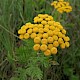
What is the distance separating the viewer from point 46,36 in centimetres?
146

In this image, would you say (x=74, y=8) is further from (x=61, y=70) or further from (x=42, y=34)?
(x=42, y=34)

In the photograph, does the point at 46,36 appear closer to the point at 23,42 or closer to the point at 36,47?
the point at 36,47

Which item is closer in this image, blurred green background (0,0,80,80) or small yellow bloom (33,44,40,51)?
small yellow bloom (33,44,40,51)

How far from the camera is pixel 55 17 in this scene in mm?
2062

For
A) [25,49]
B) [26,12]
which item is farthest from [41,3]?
[25,49]

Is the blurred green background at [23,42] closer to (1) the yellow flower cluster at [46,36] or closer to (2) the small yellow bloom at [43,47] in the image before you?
(1) the yellow flower cluster at [46,36]

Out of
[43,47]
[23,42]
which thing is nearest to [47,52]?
[43,47]

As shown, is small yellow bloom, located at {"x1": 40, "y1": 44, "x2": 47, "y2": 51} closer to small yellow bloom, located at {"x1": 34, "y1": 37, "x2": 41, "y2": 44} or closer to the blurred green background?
small yellow bloom, located at {"x1": 34, "y1": 37, "x2": 41, "y2": 44}

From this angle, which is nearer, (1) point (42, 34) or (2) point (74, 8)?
(1) point (42, 34)

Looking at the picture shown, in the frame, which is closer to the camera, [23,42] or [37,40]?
[37,40]

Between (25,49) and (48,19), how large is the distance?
0.82 ft

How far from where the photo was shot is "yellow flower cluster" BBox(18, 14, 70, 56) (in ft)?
4.74

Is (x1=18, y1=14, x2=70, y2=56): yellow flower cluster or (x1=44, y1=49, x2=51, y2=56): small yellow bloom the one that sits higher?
(x1=18, y1=14, x2=70, y2=56): yellow flower cluster

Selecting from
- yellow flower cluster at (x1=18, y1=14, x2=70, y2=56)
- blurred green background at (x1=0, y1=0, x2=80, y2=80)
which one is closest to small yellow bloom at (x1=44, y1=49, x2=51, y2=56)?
yellow flower cluster at (x1=18, y1=14, x2=70, y2=56)
